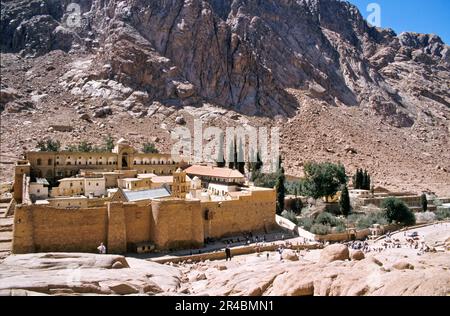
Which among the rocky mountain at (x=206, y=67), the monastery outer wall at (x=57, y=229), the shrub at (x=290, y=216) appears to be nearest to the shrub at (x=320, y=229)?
the shrub at (x=290, y=216)

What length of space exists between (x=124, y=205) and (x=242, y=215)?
8815 millimetres

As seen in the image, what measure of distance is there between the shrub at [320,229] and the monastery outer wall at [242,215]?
2.85 m

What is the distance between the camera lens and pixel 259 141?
66.8 meters

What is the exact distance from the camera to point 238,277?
14547 millimetres

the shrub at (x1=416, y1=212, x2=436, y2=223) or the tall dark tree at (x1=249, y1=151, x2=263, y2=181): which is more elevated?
the tall dark tree at (x1=249, y1=151, x2=263, y2=181)

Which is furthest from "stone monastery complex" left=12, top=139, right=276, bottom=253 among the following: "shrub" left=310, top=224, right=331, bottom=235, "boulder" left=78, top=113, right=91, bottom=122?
"boulder" left=78, top=113, right=91, bottom=122

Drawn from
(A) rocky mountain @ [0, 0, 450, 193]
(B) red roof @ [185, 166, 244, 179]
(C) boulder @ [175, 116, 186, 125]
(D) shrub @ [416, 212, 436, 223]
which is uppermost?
(A) rocky mountain @ [0, 0, 450, 193]

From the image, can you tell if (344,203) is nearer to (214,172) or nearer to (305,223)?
(305,223)

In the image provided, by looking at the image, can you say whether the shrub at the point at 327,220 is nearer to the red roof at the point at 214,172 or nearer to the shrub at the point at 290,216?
the shrub at the point at 290,216

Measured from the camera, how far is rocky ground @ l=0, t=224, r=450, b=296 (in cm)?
1119

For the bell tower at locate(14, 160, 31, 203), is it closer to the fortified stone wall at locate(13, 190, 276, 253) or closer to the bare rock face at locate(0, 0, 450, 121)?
the fortified stone wall at locate(13, 190, 276, 253)

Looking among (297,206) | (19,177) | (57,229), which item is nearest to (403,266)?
(57,229)

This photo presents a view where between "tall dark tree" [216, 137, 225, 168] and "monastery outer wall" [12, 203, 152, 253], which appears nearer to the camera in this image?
"monastery outer wall" [12, 203, 152, 253]
